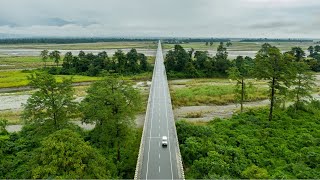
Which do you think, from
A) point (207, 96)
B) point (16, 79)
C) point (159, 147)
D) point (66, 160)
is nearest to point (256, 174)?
point (159, 147)

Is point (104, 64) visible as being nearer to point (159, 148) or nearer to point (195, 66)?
point (195, 66)

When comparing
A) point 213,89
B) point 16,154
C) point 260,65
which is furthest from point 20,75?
point 260,65

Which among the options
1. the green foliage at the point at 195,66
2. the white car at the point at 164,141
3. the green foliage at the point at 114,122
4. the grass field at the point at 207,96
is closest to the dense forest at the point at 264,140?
the white car at the point at 164,141

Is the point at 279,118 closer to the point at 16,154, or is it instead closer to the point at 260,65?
the point at 260,65

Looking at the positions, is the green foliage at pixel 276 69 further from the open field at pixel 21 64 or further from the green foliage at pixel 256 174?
the open field at pixel 21 64

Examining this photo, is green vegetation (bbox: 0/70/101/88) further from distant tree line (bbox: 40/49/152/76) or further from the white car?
the white car
